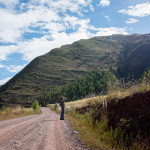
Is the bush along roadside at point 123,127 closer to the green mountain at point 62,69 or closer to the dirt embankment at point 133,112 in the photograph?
the dirt embankment at point 133,112

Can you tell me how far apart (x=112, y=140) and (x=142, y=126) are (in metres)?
1.47

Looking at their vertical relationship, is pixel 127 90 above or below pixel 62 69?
below

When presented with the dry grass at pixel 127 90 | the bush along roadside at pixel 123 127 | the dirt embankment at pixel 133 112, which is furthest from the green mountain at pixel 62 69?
the bush along roadside at pixel 123 127

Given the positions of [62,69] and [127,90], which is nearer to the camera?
[127,90]

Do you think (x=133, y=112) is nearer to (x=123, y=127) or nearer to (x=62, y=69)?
(x=123, y=127)

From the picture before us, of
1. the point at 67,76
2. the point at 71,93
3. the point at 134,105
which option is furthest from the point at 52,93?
the point at 134,105

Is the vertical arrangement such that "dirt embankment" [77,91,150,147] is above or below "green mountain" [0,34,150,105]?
below

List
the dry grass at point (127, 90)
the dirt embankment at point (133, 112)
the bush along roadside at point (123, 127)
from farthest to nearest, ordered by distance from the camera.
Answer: the dry grass at point (127, 90), the dirt embankment at point (133, 112), the bush along roadside at point (123, 127)

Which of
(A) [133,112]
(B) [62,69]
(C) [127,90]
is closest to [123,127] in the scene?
(A) [133,112]

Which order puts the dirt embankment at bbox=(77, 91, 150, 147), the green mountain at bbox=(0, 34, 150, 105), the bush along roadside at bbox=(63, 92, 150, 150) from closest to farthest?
1. the bush along roadside at bbox=(63, 92, 150, 150)
2. the dirt embankment at bbox=(77, 91, 150, 147)
3. the green mountain at bbox=(0, 34, 150, 105)

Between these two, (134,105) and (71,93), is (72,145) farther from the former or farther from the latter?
(71,93)

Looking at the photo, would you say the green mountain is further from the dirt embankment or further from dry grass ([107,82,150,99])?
the dirt embankment

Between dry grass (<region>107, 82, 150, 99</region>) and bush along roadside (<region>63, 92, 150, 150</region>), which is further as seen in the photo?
dry grass (<region>107, 82, 150, 99</region>)

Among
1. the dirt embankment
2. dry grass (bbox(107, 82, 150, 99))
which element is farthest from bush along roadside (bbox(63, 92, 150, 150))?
dry grass (bbox(107, 82, 150, 99))
